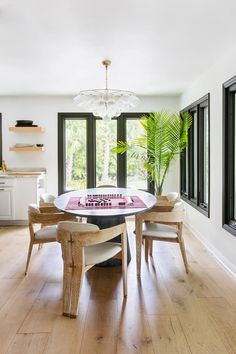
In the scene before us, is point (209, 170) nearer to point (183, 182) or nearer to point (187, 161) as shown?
point (187, 161)

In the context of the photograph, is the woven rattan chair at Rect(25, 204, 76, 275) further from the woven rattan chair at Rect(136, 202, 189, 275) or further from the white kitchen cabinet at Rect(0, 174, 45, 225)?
the white kitchen cabinet at Rect(0, 174, 45, 225)

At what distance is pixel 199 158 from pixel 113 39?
2.23 meters

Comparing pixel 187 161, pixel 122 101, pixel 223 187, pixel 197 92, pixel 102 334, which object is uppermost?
pixel 197 92

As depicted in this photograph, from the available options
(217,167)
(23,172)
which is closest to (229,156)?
(217,167)

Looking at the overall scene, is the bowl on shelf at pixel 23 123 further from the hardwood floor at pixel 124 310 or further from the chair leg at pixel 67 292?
the chair leg at pixel 67 292

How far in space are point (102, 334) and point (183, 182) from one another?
12.5 feet

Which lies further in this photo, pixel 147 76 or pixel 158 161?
pixel 158 161

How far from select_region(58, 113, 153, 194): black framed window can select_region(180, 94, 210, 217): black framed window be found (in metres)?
1.07

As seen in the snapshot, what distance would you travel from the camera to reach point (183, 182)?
5.48 metres

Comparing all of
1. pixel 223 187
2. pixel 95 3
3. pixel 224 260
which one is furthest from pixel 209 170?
pixel 95 3

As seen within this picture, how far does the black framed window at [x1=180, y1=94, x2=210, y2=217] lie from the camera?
13.9 ft

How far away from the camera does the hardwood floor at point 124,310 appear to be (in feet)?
6.38

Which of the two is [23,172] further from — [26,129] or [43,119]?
[43,119]

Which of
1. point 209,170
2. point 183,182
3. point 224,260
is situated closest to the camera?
point 224,260
